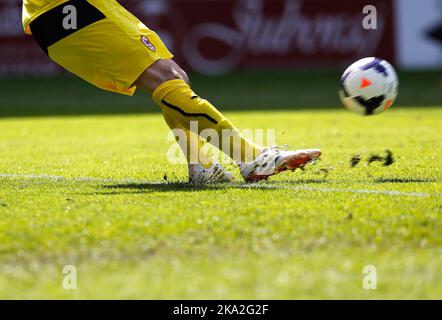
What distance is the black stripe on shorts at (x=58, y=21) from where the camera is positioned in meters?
5.85

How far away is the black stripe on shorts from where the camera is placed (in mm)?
5852

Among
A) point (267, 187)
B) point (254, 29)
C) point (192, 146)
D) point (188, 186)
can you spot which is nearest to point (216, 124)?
point (192, 146)

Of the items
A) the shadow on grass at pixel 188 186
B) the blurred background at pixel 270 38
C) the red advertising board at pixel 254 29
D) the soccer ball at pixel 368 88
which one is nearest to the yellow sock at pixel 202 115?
the shadow on grass at pixel 188 186

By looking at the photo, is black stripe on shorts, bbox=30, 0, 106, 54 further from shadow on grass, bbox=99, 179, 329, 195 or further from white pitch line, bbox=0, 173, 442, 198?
shadow on grass, bbox=99, 179, 329, 195

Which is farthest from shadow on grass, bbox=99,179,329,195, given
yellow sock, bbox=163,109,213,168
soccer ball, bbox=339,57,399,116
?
soccer ball, bbox=339,57,399,116

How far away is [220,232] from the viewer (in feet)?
13.9

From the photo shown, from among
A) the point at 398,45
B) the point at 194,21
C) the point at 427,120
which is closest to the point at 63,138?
the point at 427,120

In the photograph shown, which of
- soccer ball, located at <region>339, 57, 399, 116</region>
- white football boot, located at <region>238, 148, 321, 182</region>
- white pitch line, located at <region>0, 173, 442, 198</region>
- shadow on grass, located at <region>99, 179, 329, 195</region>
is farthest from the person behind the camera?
soccer ball, located at <region>339, 57, 399, 116</region>

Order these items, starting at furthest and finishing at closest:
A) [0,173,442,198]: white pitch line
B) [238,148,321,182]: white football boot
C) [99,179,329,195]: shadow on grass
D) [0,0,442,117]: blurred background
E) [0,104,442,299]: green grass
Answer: [0,0,442,117]: blurred background < [238,148,321,182]: white football boot < [99,179,329,195]: shadow on grass < [0,173,442,198]: white pitch line < [0,104,442,299]: green grass

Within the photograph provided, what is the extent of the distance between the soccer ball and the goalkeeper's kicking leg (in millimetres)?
621

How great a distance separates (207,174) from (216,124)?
341 millimetres

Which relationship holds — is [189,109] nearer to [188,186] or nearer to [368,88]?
[188,186]

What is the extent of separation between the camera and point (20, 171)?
6629 millimetres
